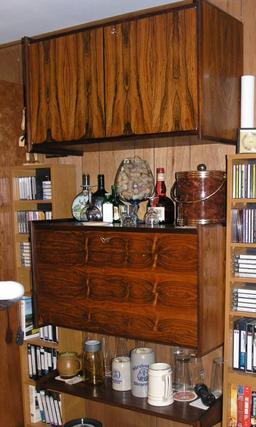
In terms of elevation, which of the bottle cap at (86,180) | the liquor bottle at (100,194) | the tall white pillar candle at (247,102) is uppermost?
the tall white pillar candle at (247,102)

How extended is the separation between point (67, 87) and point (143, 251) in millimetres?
887

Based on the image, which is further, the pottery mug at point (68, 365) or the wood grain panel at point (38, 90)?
the pottery mug at point (68, 365)

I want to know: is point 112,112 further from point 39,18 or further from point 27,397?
point 27,397

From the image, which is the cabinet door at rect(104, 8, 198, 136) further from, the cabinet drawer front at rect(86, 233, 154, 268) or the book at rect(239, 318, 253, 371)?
the book at rect(239, 318, 253, 371)

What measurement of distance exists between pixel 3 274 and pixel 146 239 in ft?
4.02

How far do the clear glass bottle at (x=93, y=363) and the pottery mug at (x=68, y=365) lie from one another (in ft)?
0.24

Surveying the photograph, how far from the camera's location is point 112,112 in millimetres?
2314

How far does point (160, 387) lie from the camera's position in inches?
94.0

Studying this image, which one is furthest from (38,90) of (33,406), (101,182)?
(33,406)

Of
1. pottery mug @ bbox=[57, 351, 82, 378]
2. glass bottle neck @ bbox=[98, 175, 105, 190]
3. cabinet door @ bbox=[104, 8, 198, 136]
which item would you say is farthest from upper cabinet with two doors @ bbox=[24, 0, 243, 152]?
pottery mug @ bbox=[57, 351, 82, 378]

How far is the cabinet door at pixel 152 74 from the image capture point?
6.86ft

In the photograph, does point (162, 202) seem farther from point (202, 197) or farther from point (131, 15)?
point (131, 15)

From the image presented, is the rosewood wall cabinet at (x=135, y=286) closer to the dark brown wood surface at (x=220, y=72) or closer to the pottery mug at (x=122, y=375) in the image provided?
the pottery mug at (x=122, y=375)

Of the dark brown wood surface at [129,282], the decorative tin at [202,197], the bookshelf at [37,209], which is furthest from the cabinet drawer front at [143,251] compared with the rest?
the bookshelf at [37,209]
